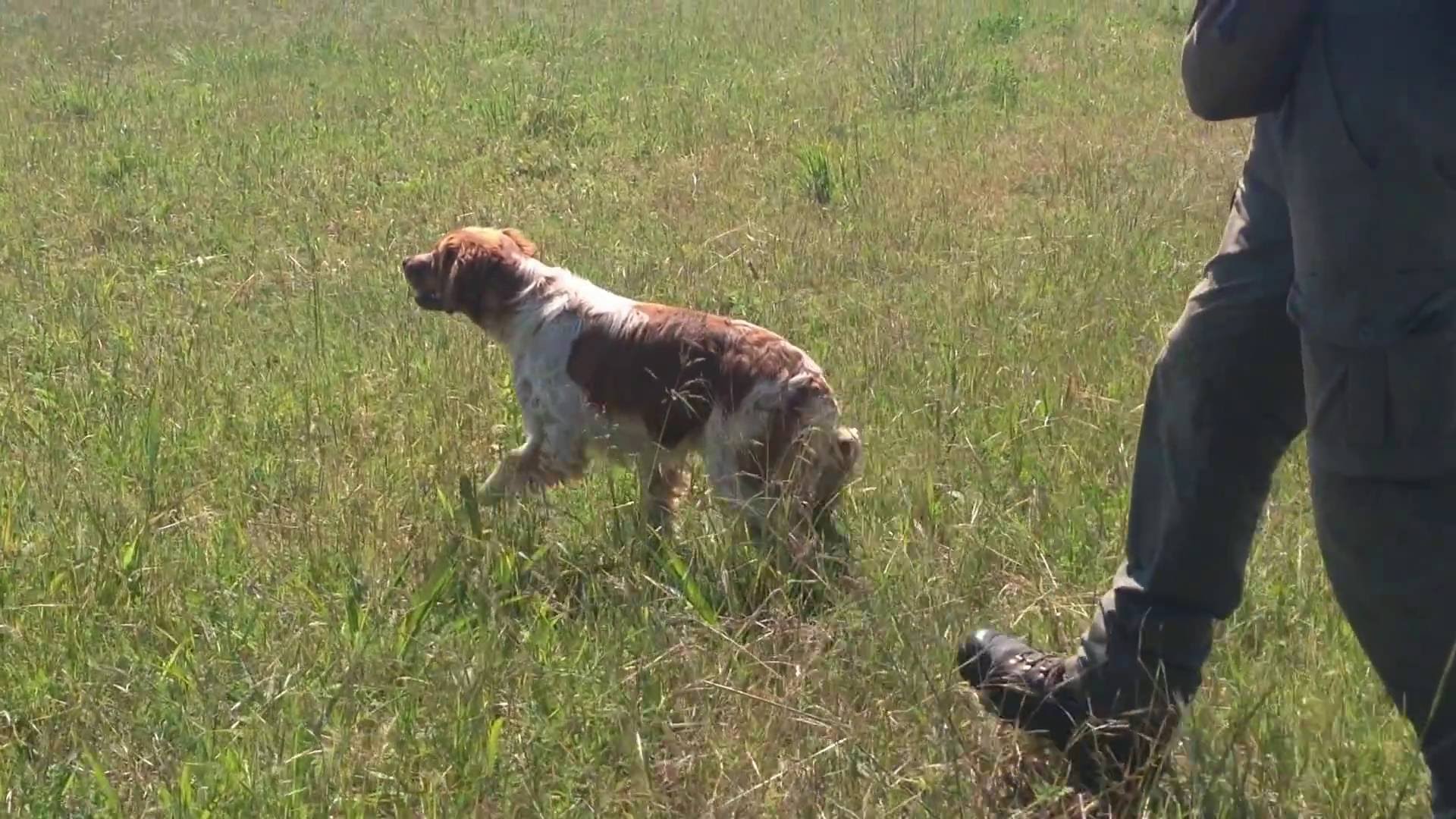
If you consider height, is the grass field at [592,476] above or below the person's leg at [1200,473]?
below

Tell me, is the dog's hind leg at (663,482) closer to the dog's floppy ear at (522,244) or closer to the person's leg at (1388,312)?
the dog's floppy ear at (522,244)

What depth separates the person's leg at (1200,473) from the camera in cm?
229

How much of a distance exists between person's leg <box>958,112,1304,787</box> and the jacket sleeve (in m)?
0.12

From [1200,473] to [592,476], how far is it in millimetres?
2264

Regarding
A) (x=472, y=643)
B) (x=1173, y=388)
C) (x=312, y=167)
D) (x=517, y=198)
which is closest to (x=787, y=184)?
(x=517, y=198)

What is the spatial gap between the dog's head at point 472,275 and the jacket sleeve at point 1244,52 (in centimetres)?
258

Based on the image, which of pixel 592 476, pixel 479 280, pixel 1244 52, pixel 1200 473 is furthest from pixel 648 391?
pixel 1244 52

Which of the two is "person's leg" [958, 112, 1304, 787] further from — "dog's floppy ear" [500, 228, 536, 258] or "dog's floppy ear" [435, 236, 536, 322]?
"dog's floppy ear" [500, 228, 536, 258]

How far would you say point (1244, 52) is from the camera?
2072 mm

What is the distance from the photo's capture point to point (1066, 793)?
238 cm

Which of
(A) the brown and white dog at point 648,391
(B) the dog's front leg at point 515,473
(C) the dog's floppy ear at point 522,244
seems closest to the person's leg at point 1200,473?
(A) the brown and white dog at point 648,391

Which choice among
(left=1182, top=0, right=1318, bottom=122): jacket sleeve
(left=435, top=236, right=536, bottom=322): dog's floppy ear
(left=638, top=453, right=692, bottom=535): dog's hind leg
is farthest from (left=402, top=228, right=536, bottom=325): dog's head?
(left=1182, top=0, right=1318, bottom=122): jacket sleeve

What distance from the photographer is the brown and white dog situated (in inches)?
148

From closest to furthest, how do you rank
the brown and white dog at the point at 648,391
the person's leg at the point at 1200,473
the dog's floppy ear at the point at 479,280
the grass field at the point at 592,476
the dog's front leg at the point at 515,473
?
the person's leg at the point at 1200,473 → the grass field at the point at 592,476 → the brown and white dog at the point at 648,391 → the dog's front leg at the point at 515,473 → the dog's floppy ear at the point at 479,280
